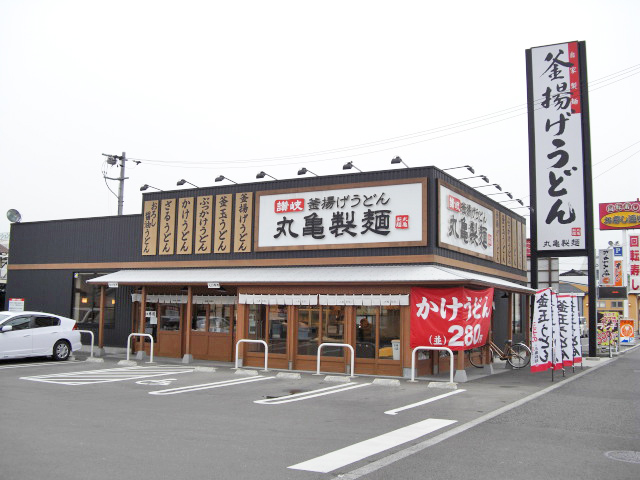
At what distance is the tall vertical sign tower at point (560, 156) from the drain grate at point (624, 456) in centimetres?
1763

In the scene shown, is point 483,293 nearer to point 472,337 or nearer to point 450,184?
point 472,337

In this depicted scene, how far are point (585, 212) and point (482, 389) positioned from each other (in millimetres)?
12832

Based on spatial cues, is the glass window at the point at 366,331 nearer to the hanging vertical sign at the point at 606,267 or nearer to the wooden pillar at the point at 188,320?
the wooden pillar at the point at 188,320

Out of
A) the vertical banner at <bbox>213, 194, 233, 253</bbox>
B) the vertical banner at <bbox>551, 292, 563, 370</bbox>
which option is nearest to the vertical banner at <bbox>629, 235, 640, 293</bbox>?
the vertical banner at <bbox>551, 292, 563, 370</bbox>

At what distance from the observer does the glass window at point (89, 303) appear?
22328 millimetres

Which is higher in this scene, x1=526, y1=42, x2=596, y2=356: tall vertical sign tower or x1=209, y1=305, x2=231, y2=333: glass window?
x1=526, y1=42, x2=596, y2=356: tall vertical sign tower

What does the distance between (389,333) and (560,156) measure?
491 inches

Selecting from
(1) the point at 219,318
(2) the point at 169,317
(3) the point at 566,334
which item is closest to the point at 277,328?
(1) the point at 219,318

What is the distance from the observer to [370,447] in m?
7.76

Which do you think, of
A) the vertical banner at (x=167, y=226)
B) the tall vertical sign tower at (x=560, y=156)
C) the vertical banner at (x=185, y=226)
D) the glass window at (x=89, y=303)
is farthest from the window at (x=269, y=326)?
the tall vertical sign tower at (x=560, y=156)

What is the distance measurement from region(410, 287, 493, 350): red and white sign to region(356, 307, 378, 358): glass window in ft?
4.06

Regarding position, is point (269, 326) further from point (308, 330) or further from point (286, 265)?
point (286, 265)

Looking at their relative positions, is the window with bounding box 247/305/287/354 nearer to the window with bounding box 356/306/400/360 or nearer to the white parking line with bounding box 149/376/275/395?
the white parking line with bounding box 149/376/275/395

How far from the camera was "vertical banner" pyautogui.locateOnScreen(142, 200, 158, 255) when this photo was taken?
845 inches
